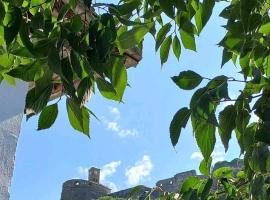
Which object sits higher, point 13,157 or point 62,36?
point 13,157

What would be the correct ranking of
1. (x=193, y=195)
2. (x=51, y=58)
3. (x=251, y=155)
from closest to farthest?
(x=51, y=58) → (x=251, y=155) → (x=193, y=195)

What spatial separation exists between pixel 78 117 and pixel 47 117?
54 millimetres

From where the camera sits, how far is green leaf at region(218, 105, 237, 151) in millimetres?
880

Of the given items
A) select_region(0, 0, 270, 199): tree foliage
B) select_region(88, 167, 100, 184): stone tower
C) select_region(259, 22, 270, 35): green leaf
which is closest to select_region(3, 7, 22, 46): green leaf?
select_region(0, 0, 270, 199): tree foliage

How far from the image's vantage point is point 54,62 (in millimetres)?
698

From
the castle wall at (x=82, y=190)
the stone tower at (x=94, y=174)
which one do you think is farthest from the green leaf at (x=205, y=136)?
the stone tower at (x=94, y=174)

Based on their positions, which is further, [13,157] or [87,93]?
[13,157]

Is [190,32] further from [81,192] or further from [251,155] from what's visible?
[81,192]

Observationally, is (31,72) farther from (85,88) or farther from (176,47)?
(176,47)

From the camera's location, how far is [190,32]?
3.19 feet

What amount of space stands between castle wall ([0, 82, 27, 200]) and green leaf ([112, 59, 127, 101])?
1.78 meters

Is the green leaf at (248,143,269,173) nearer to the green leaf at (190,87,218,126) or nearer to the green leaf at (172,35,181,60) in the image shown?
the green leaf at (190,87,218,126)

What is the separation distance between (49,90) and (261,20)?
0.39 meters

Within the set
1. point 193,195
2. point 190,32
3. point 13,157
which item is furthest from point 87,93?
point 13,157
